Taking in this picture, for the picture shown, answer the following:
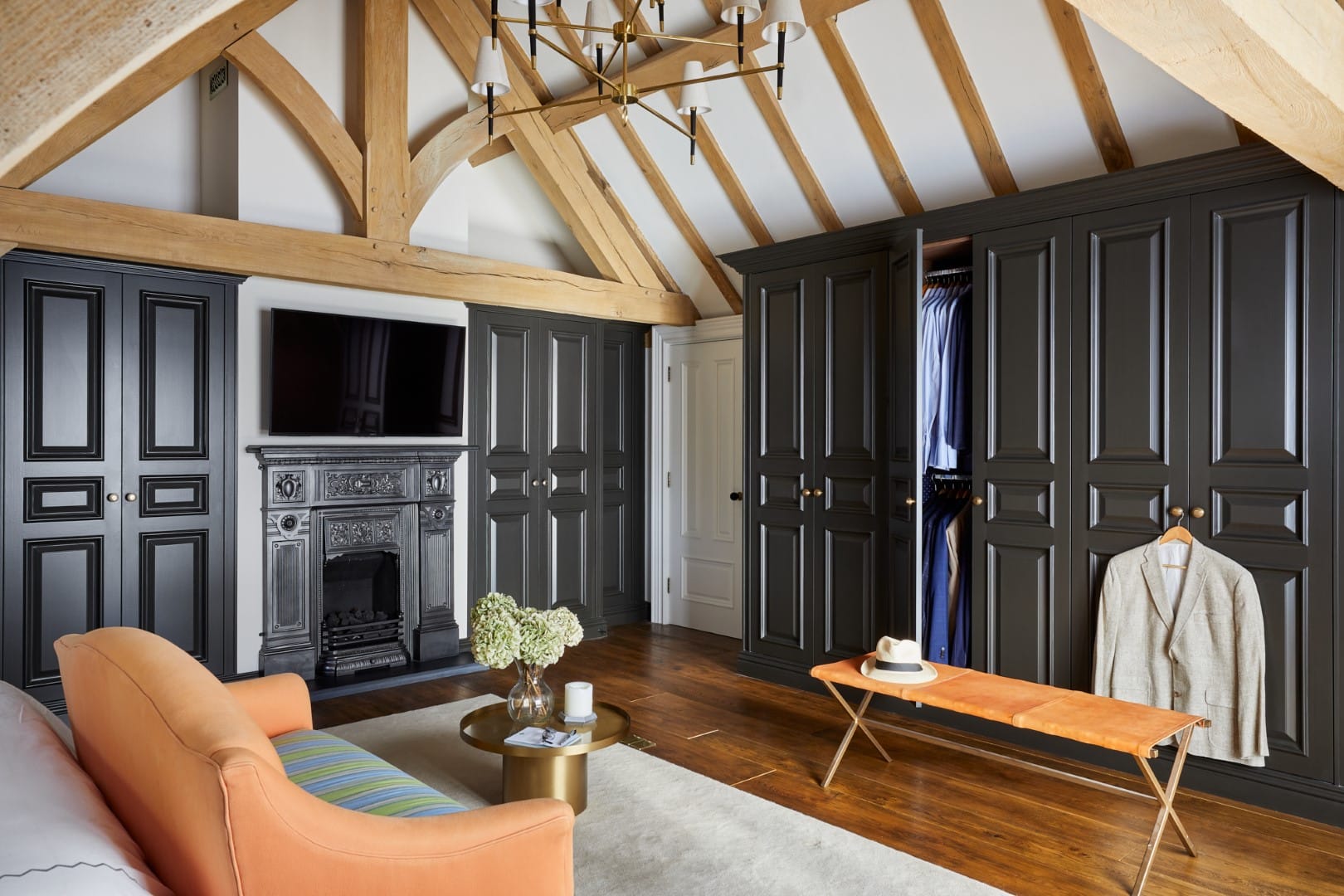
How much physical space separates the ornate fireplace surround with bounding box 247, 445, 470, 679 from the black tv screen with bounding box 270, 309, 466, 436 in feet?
0.47

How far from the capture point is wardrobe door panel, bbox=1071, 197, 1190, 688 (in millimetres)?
3404

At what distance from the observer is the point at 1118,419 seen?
11.7ft

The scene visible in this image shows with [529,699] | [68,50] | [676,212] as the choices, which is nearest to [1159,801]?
[529,699]

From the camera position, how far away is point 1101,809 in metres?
3.18

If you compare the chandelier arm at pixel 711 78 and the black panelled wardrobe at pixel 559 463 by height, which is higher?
the chandelier arm at pixel 711 78

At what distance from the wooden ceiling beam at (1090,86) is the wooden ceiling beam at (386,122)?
3.40 metres

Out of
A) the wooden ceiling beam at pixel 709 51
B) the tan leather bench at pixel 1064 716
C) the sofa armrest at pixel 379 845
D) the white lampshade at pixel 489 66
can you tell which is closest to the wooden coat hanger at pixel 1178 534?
the tan leather bench at pixel 1064 716

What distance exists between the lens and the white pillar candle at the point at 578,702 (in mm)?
3049

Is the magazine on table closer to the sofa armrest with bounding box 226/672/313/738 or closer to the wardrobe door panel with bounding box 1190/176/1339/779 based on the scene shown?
the sofa armrest with bounding box 226/672/313/738

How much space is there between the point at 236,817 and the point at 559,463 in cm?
479

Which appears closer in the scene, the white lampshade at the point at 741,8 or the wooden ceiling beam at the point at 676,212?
the white lampshade at the point at 741,8

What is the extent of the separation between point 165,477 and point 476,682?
1930mm

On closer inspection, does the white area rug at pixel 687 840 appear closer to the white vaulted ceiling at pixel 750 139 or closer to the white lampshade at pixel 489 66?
the white lampshade at pixel 489 66

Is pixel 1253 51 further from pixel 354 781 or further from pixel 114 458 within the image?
pixel 114 458
